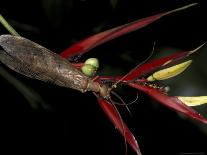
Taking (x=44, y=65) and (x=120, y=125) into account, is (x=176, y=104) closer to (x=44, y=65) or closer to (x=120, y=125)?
(x=120, y=125)

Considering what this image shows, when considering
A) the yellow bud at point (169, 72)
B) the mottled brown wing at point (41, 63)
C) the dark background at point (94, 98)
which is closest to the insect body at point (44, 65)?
the mottled brown wing at point (41, 63)

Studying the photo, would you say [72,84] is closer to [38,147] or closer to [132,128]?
[132,128]

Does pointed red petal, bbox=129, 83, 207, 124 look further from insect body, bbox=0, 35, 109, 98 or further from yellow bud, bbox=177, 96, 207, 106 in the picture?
insect body, bbox=0, 35, 109, 98

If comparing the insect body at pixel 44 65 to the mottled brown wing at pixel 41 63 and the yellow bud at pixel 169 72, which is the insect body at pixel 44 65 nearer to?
the mottled brown wing at pixel 41 63

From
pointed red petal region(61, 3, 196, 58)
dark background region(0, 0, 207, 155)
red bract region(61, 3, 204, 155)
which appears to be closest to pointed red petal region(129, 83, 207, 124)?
red bract region(61, 3, 204, 155)

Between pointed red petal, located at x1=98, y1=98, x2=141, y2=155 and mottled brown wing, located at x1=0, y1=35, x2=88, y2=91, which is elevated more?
mottled brown wing, located at x1=0, y1=35, x2=88, y2=91

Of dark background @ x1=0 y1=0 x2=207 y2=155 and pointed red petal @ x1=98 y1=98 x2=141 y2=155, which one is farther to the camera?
dark background @ x1=0 y1=0 x2=207 y2=155
